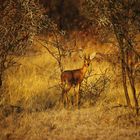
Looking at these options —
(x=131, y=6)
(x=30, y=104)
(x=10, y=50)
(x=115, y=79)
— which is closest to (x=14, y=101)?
(x=30, y=104)

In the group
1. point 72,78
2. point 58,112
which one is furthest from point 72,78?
point 58,112

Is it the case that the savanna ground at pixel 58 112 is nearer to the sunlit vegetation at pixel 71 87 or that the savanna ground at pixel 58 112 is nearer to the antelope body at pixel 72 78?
the sunlit vegetation at pixel 71 87

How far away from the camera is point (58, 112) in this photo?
336 inches

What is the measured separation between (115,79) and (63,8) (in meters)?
10.4

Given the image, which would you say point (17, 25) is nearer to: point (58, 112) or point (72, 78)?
point (72, 78)

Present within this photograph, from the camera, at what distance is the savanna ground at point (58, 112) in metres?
7.31

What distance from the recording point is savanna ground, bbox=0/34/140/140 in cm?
731

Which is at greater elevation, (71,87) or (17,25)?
(17,25)

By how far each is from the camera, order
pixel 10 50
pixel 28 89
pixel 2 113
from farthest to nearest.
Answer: pixel 28 89 < pixel 10 50 < pixel 2 113

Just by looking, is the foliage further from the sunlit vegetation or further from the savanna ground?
the savanna ground

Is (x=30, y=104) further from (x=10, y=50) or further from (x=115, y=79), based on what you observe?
(x=115, y=79)

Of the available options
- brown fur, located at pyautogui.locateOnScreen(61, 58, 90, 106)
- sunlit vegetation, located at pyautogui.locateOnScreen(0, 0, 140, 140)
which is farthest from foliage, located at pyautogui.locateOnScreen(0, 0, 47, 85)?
brown fur, located at pyautogui.locateOnScreen(61, 58, 90, 106)

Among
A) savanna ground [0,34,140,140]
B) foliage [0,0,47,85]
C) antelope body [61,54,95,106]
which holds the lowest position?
savanna ground [0,34,140,140]

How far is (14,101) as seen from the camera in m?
9.33
